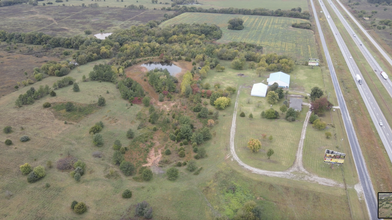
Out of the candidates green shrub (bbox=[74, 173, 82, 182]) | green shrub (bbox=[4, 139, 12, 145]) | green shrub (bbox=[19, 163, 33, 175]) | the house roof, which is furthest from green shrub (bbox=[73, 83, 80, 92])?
the house roof

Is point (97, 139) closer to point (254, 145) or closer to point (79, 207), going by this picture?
point (79, 207)

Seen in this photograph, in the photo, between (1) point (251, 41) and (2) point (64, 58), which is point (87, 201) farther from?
(1) point (251, 41)

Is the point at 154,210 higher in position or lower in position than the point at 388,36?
lower

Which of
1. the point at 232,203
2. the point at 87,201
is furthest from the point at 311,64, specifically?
the point at 87,201

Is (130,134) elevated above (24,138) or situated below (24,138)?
below

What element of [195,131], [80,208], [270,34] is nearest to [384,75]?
[270,34]
